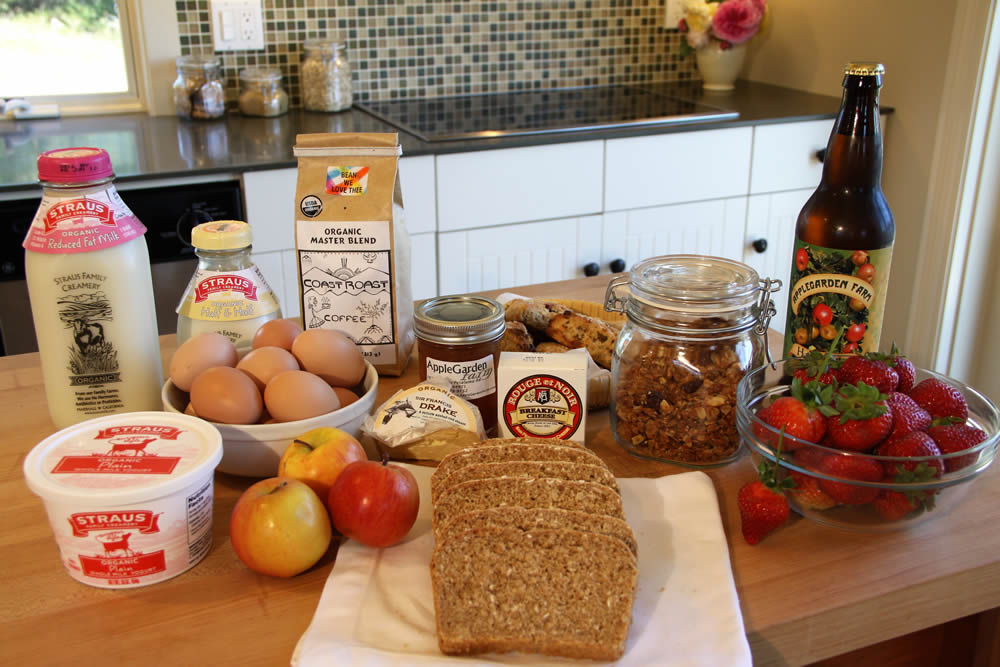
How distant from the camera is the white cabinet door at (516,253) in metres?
2.37

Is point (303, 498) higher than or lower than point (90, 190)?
lower

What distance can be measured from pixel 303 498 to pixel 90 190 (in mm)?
425

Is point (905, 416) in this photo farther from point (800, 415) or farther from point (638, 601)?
point (638, 601)

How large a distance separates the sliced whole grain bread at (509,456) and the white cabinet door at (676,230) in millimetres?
1660

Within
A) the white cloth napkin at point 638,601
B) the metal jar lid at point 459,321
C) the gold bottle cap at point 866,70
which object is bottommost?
the white cloth napkin at point 638,601

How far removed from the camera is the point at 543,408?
3.25 feet

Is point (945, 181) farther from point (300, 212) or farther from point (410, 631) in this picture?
point (410, 631)

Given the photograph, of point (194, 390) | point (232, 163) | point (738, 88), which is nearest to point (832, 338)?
point (194, 390)

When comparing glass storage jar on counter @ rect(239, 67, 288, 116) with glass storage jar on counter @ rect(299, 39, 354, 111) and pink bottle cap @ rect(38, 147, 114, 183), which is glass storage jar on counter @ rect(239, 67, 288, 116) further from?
pink bottle cap @ rect(38, 147, 114, 183)

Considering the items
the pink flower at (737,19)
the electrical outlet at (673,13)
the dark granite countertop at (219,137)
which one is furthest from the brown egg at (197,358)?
the electrical outlet at (673,13)

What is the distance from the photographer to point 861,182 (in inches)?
41.1

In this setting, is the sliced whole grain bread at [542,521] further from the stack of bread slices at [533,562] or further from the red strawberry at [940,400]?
the red strawberry at [940,400]

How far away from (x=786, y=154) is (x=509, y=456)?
2020mm

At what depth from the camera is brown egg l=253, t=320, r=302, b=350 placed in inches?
41.1
